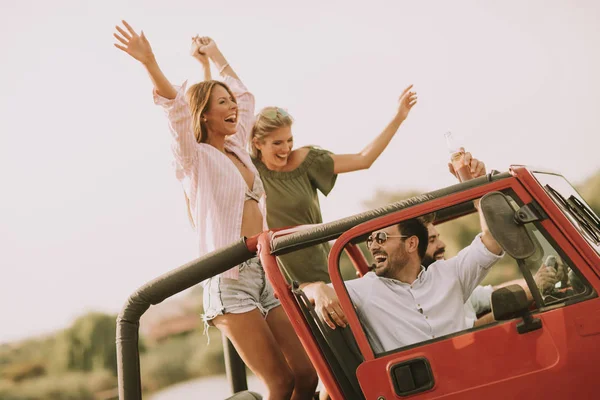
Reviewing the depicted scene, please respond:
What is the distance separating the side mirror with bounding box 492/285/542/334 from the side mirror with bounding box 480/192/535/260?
0.15m

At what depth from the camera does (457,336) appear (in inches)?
82.3

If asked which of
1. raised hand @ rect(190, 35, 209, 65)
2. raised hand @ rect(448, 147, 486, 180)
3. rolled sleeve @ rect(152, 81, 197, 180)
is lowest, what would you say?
raised hand @ rect(448, 147, 486, 180)

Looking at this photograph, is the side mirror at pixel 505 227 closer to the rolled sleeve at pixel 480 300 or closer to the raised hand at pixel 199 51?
the rolled sleeve at pixel 480 300

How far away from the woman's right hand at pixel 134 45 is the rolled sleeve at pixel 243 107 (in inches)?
29.5

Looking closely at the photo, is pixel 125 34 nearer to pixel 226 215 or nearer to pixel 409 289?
pixel 226 215

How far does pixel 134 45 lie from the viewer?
8.48 ft

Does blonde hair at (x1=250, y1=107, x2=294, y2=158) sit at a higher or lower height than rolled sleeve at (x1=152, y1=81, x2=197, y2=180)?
higher

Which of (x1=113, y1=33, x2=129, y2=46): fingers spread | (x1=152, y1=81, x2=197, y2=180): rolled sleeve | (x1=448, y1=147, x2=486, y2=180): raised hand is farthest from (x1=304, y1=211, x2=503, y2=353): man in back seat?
(x1=113, y1=33, x2=129, y2=46): fingers spread

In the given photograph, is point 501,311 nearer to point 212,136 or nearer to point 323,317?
point 323,317

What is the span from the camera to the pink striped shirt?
103 inches

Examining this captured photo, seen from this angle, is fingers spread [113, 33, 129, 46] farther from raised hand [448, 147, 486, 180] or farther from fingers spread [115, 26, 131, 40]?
raised hand [448, 147, 486, 180]

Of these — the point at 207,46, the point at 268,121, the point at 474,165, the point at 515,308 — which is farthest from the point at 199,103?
the point at 515,308

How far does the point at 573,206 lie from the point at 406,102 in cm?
137

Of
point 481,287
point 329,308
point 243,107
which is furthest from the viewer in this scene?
point 243,107
